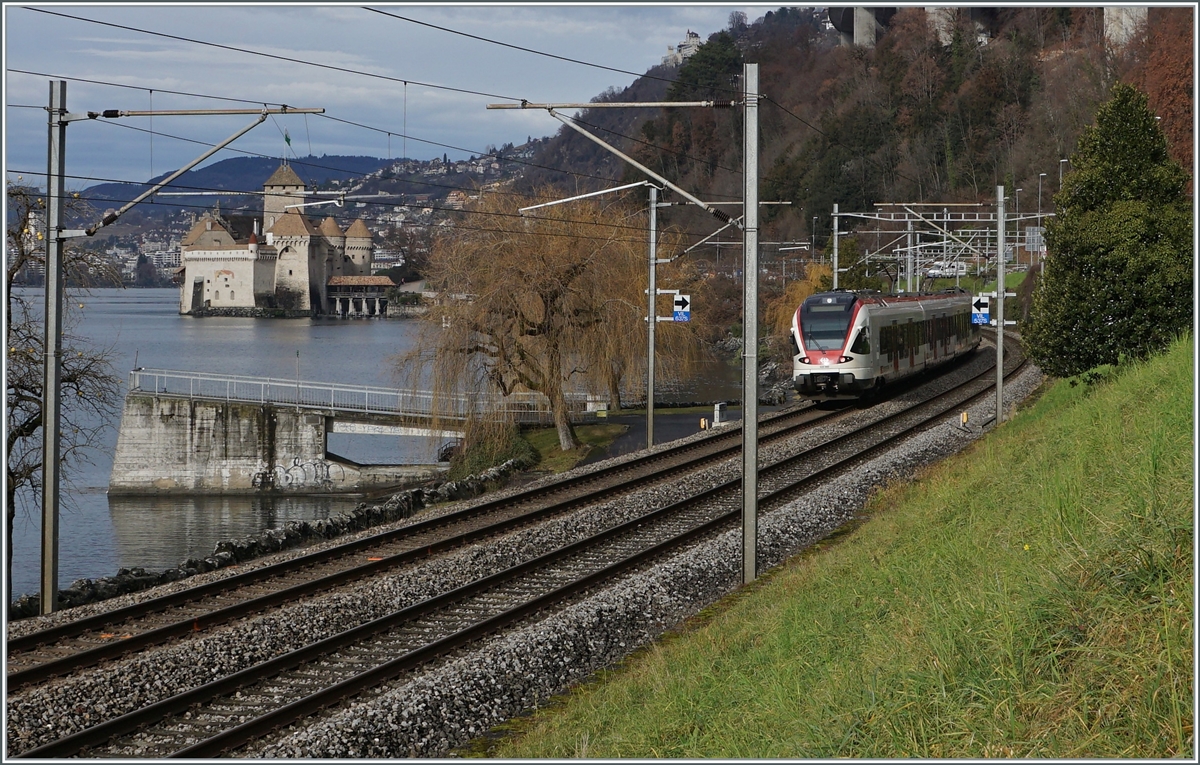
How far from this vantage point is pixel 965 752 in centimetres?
590

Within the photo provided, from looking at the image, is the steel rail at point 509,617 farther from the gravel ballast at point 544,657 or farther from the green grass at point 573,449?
the green grass at point 573,449

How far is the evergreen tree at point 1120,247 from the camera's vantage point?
2281 cm

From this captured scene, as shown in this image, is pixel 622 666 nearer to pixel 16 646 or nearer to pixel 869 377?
pixel 16 646

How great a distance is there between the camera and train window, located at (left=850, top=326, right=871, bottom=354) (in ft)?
99.4

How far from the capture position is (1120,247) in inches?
910

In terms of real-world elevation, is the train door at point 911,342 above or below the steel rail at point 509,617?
above

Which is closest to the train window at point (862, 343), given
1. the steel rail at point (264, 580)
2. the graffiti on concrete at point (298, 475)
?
the steel rail at point (264, 580)

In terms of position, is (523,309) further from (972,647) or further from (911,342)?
(972,647)

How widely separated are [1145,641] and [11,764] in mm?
7343

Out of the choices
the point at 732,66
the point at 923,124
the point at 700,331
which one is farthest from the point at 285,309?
the point at 700,331

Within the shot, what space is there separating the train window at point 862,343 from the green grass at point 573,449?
8.27m

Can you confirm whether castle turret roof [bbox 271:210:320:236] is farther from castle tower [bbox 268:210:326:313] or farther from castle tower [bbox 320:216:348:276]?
castle tower [bbox 320:216:348:276]

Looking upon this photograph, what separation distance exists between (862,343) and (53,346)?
2057 cm

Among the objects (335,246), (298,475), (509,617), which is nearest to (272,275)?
(335,246)
